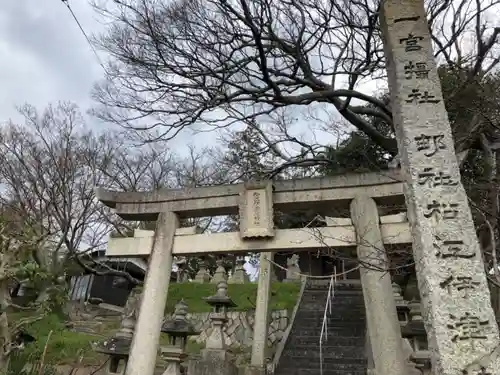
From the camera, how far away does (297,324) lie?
11945 mm

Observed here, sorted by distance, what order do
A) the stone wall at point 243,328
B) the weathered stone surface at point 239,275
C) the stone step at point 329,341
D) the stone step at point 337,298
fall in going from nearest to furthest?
the stone step at point 329,341, the stone wall at point 243,328, the stone step at point 337,298, the weathered stone surface at point 239,275

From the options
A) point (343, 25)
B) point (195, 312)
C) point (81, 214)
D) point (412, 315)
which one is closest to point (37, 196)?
point (81, 214)

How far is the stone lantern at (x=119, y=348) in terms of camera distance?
6098 mm

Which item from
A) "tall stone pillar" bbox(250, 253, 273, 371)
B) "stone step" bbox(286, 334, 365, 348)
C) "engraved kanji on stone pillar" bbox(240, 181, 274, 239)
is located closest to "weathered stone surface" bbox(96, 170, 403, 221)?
"engraved kanji on stone pillar" bbox(240, 181, 274, 239)

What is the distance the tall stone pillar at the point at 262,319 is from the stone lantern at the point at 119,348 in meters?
3.67

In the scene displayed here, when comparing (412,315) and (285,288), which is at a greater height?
(285,288)

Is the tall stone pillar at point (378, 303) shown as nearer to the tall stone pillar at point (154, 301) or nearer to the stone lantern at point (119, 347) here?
the tall stone pillar at point (154, 301)

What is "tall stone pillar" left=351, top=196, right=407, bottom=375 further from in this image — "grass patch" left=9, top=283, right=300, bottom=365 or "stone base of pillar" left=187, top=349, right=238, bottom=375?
"grass patch" left=9, top=283, right=300, bottom=365

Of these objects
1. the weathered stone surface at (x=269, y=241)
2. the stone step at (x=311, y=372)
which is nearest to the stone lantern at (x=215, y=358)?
the stone step at (x=311, y=372)

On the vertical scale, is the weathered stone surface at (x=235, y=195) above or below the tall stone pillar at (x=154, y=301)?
above

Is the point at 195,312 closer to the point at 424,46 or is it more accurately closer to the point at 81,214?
the point at 81,214

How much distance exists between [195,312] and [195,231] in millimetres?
9701

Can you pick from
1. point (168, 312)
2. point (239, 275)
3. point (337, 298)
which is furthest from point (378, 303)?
point (239, 275)

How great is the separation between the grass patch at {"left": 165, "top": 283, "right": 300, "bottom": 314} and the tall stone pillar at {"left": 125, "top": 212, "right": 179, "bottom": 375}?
8498mm
